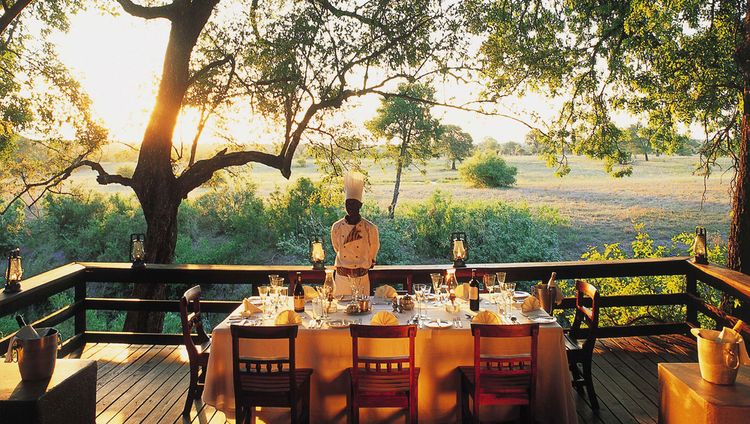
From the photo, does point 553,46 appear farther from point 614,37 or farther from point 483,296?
point 483,296

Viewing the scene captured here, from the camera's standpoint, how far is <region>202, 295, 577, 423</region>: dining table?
380cm

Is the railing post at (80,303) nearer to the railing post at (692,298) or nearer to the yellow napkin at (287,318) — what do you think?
the yellow napkin at (287,318)

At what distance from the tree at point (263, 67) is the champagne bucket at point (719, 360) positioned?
681cm

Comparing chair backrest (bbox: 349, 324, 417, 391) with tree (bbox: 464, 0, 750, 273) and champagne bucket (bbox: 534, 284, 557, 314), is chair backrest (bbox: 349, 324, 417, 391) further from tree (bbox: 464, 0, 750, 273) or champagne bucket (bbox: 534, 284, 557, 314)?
tree (bbox: 464, 0, 750, 273)

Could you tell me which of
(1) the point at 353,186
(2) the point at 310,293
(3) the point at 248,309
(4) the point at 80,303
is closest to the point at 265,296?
(3) the point at 248,309

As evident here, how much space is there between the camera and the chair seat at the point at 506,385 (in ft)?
11.3

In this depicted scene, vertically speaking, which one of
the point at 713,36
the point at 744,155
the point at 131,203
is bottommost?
the point at 131,203

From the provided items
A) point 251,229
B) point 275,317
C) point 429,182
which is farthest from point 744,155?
point 429,182

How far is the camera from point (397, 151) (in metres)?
11.4

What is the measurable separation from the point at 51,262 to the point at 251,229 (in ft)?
22.0

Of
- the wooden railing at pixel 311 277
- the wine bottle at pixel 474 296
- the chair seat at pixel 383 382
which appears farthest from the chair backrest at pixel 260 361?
the wooden railing at pixel 311 277

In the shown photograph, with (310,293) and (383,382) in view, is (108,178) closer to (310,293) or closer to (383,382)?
(310,293)

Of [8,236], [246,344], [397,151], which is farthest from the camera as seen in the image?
[8,236]

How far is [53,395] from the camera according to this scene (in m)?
2.82
